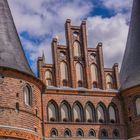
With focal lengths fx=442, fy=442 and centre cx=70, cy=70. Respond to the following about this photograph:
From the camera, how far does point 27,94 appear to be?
23594 mm

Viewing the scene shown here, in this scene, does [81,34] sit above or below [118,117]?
above

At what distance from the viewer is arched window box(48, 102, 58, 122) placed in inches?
1008

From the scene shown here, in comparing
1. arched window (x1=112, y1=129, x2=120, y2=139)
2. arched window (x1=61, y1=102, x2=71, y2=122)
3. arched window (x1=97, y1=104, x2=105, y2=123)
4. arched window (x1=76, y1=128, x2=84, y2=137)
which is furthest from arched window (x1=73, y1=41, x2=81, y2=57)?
arched window (x1=112, y1=129, x2=120, y2=139)

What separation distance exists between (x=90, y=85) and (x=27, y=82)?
495 cm

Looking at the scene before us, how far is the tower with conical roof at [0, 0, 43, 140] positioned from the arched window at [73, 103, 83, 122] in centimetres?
244

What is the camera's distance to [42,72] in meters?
26.0

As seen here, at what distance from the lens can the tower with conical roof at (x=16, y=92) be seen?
21.9m

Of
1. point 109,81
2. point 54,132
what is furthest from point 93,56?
point 54,132

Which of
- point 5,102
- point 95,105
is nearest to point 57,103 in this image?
point 95,105

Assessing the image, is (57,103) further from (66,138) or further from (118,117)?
(118,117)

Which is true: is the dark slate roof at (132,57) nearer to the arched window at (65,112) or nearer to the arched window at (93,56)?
the arched window at (93,56)

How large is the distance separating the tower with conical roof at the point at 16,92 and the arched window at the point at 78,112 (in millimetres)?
2438

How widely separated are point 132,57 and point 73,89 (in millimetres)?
4821

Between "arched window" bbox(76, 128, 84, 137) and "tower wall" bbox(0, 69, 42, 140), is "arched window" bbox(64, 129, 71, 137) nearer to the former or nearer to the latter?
"arched window" bbox(76, 128, 84, 137)
